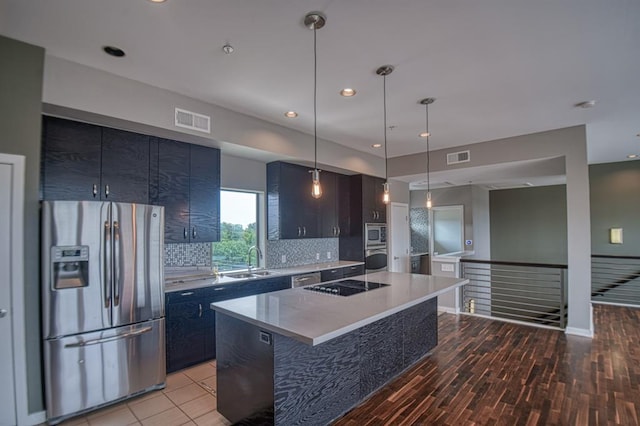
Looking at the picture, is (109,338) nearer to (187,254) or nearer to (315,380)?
(187,254)

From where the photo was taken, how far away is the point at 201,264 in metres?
3.99

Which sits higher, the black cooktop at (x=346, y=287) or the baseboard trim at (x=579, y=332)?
the black cooktop at (x=346, y=287)

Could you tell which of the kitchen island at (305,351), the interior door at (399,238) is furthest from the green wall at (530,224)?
the kitchen island at (305,351)

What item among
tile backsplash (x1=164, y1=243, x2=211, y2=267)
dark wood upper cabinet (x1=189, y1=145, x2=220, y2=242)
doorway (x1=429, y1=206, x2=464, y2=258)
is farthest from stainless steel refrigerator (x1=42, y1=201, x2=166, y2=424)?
doorway (x1=429, y1=206, x2=464, y2=258)

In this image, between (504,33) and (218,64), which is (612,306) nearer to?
(504,33)

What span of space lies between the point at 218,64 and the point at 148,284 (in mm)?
2067

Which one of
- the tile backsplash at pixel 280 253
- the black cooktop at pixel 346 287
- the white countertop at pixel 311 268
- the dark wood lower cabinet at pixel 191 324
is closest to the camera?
the black cooktop at pixel 346 287

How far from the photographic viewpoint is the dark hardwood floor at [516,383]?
2496mm

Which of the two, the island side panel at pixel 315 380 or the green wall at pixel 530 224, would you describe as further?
the green wall at pixel 530 224

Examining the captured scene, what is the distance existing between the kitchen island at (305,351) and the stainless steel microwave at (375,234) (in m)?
2.63

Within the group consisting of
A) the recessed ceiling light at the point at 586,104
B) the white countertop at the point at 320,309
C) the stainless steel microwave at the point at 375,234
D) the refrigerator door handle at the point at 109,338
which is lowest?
the refrigerator door handle at the point at 109,338

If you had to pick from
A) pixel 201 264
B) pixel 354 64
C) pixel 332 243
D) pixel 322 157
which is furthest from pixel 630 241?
pixel 201 264

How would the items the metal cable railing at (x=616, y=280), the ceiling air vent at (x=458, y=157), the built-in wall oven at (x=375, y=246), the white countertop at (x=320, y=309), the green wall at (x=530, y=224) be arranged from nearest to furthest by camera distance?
1. the white countertop at (x=320, y=309)
2. the ceiling air vent at (x=458, y=157)
3. the built-in wall oven at (x=375, y=246)
4. the metal cable railing at (x=616, y=280)
5. the green wall at (x=530, y=224)

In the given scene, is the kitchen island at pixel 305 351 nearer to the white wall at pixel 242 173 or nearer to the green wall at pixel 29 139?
the green wall at pixel 29 139
